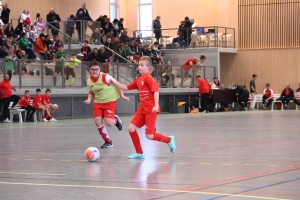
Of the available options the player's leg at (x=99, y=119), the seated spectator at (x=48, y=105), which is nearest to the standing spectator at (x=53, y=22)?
the seated spectator at (x=48, y=105)

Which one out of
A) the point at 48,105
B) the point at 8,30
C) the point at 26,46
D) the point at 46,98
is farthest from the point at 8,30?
the point at 48,105

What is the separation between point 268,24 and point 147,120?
3496 cm

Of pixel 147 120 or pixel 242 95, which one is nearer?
pixel 147 120

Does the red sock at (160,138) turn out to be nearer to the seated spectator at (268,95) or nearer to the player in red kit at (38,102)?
the player in red kit at (38,102)

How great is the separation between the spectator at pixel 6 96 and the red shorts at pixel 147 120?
16593 mm

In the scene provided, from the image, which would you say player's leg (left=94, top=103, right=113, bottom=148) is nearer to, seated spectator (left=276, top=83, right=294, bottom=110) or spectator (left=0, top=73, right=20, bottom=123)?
spectator (left=0, top=73, right=20, bottom=123)

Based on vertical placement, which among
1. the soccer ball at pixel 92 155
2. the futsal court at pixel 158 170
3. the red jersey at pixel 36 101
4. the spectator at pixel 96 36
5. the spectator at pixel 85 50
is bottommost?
the futsal court at pixel 158 170

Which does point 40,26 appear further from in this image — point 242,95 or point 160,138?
point 160,138

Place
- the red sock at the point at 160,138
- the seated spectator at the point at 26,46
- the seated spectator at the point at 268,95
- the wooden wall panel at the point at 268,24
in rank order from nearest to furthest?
the red sock at the point at 160,138 < the seated spectator at the point at 26,46 < the seated spectator at the point at 268,95 < the wooden wall panel at the point at 268,24

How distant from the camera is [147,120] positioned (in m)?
11.7

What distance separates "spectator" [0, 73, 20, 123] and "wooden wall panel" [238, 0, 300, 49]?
22037 millimetres

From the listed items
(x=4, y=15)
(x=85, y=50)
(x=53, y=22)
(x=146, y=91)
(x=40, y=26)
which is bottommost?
(x=146, y=91)

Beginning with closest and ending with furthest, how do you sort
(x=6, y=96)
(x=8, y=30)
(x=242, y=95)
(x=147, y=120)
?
(x=147, y=120), (x=6, y=96), (x=8, y=30), (x=242, y=95)

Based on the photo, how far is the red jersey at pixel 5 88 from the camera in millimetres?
27422
